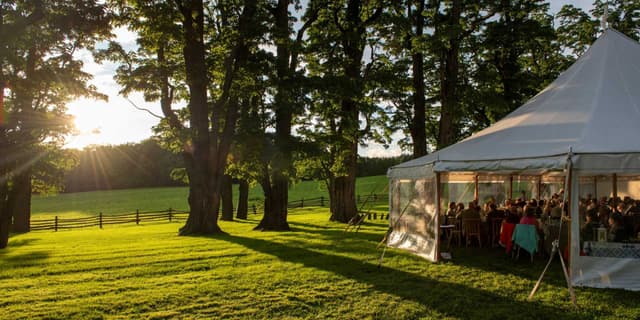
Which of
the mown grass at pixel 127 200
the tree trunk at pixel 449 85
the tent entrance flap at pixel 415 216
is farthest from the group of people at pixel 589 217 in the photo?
the mown grass at pixel 127 200

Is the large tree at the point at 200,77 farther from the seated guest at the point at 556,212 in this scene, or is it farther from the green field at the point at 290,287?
the seated guest at the point at 556,212

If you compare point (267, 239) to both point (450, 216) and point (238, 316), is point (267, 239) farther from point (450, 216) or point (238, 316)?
point (238, 316)

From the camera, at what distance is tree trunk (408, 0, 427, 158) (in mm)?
17609

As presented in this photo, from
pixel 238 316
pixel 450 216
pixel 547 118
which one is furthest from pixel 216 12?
pixel 238 316

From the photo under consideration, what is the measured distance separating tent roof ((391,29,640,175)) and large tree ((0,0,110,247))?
1012 centimetres

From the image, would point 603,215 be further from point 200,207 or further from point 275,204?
point 200,207

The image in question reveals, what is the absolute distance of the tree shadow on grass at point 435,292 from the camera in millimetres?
6031

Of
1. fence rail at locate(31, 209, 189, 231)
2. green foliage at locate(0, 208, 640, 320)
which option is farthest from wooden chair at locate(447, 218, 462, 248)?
fence rail at locate(31, 209, 189, 231)

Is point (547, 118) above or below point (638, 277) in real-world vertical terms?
above

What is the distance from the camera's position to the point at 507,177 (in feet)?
59.0

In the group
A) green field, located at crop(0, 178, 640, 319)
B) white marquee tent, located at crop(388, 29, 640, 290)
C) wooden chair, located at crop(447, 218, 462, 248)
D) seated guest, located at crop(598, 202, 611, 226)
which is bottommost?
green field, located at crop(0, 178, 640, 319)

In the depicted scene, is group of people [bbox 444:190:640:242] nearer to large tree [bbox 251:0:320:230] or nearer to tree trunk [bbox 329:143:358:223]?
large tree [bbox 251:0:320:230]

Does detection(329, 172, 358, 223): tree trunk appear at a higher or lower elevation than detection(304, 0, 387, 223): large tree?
lower

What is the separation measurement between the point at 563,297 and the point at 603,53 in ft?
22.0
